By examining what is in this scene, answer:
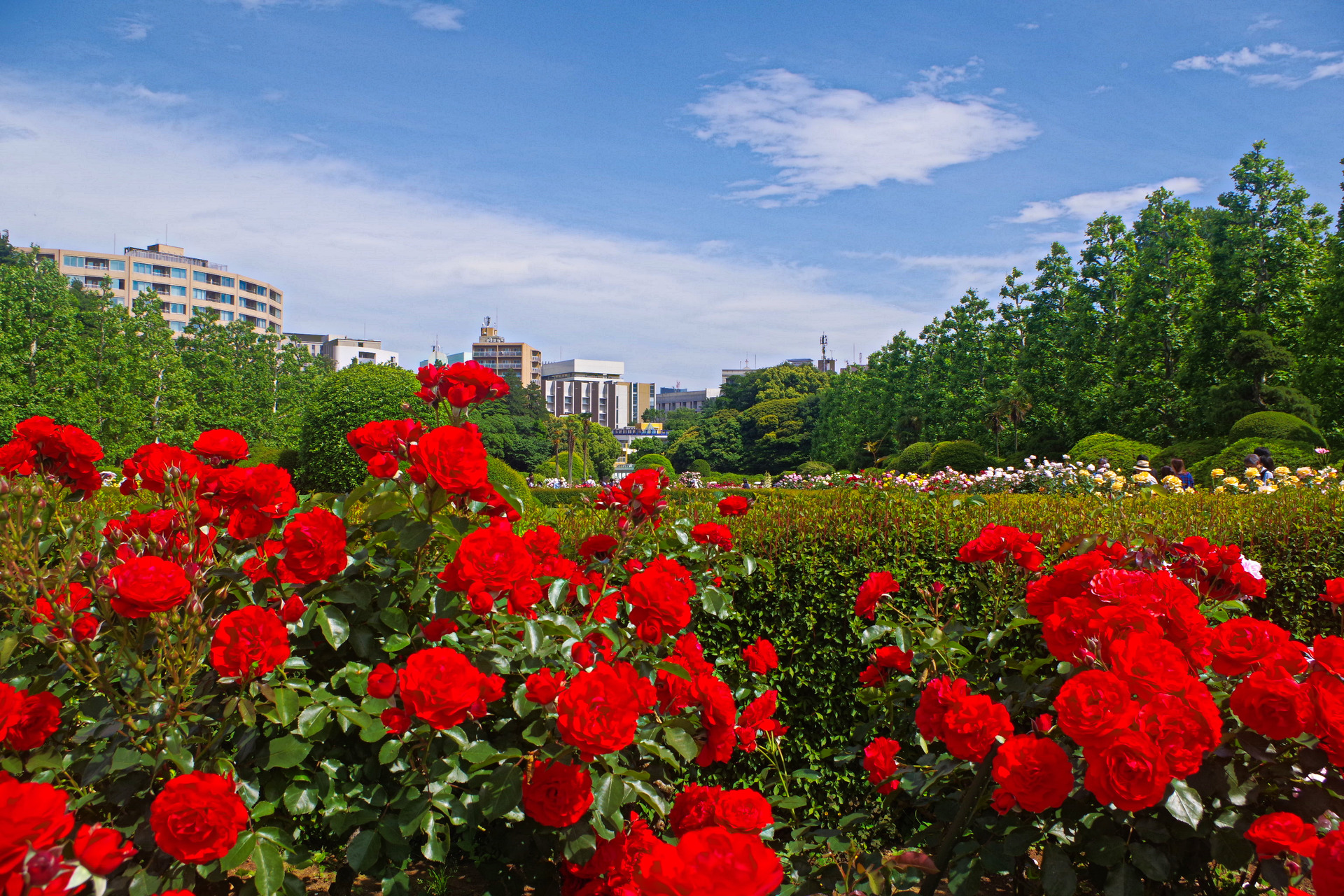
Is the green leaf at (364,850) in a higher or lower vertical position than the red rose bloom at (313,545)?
lower

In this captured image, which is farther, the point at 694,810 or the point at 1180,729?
the point at 694,810

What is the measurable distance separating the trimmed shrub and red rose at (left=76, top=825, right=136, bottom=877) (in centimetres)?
1644

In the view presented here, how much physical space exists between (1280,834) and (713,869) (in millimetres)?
1352

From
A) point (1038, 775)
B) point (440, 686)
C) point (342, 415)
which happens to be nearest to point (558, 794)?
point (440, 686)

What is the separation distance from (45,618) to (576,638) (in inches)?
54.0

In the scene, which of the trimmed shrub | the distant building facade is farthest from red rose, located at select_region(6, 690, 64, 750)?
the distant building facade

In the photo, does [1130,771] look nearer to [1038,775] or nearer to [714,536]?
[1038,775]

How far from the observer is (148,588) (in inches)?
64.7

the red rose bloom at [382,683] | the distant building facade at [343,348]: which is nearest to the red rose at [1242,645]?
the red rose bloom at [382,683]

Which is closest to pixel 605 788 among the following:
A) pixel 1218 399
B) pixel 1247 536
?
pixel 1247 536

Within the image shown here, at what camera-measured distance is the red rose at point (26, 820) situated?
1.19 meters

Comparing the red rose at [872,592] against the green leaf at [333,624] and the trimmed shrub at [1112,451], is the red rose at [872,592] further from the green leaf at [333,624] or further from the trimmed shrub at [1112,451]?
the trimmed shrub at [1112,451]

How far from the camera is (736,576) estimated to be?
3.64m

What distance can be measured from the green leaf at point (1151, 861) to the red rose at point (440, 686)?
5.25 feet
